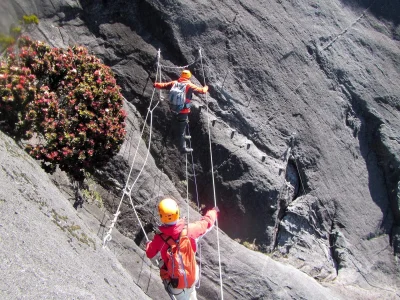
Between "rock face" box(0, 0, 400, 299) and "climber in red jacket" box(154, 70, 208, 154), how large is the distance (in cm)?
33

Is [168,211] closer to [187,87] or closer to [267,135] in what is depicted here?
[187,87]

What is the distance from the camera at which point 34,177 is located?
279 inches

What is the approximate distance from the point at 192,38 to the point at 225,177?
4183 millimetres

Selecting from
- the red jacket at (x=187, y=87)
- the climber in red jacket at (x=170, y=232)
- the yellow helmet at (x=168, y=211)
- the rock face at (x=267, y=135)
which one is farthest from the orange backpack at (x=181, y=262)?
the red jacket at (x=187, y=87)

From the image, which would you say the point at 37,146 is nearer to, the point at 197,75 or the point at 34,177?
the point at 34,177

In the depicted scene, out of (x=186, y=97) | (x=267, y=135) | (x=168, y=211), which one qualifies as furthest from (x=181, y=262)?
(x=267, y=135)

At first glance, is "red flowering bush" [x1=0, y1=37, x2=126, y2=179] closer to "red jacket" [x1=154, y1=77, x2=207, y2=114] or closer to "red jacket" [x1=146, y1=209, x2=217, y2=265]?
"red jacket" [x1=154, y1=77, x2=207, y2=114]

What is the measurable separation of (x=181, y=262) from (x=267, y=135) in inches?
262

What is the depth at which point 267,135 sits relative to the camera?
12688mm

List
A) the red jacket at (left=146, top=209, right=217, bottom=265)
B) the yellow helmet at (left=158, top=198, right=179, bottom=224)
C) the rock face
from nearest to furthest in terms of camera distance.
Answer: the yellow helmet at (left=158, top=198, right=179, bottom=224) < the red jacket at (left=146, top=209, right=217, bottom=265) < the rock face

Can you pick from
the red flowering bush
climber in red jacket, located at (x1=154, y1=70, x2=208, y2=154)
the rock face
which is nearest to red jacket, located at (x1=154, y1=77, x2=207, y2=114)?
climber in red jacket, located at (x1=154, y1=70, x2=208, y2=154)

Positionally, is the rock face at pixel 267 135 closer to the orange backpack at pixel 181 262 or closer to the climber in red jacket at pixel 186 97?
the climber in red jacket at pixel 186 97

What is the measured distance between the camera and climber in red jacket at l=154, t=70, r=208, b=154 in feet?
35.8

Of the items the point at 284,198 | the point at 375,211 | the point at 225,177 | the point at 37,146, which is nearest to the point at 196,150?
the point at 225,177
